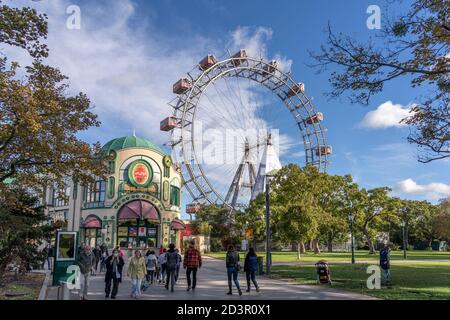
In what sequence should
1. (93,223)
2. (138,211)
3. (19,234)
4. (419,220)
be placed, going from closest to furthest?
1. (19,234)
2. (138,211)
3. (93,223)
4. (419,220)

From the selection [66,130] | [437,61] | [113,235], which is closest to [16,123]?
[66,130]

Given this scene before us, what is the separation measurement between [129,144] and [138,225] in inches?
377

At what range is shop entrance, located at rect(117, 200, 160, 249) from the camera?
1865 inches

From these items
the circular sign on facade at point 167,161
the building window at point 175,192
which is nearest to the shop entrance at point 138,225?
the building window at point 175,192

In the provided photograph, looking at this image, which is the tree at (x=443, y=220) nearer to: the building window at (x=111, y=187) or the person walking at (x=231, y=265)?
the building window at (x=111, y=187)

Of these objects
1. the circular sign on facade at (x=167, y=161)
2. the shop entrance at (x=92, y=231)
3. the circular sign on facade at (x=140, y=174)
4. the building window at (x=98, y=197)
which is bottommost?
the shop entrance at (x=92, y=231)

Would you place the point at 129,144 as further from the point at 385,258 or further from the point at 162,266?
the point at 385,258

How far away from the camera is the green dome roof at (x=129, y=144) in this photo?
49344mm

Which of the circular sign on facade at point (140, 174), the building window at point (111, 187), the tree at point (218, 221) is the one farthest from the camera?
the tree at point (218, 221)

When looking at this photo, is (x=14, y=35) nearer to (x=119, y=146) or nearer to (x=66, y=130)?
(x=66, y=130)

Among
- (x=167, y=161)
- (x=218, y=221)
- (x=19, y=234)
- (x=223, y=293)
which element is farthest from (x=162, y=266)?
(x=218, y=221)

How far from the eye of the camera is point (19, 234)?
1869 cm

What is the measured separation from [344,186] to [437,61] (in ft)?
145
